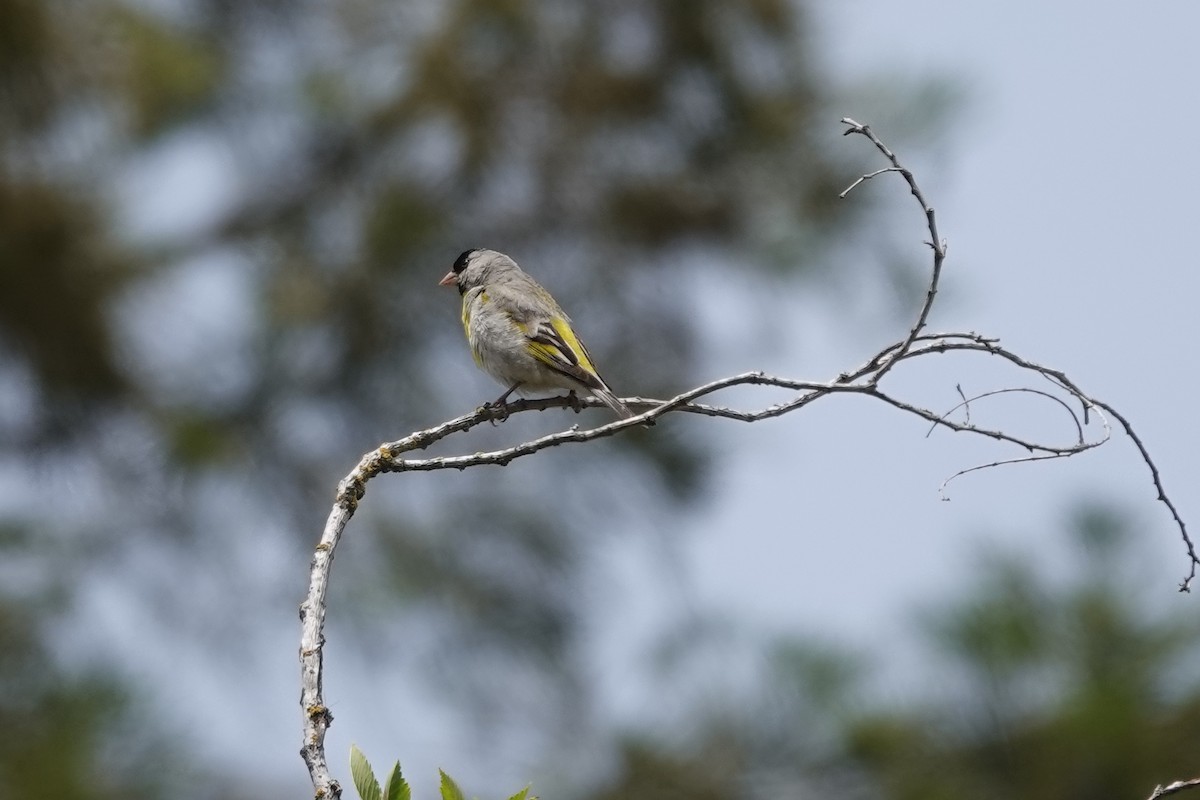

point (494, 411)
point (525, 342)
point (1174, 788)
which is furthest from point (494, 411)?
point (1174, 788)

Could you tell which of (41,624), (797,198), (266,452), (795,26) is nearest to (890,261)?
(797,198)

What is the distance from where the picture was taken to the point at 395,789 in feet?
6.19

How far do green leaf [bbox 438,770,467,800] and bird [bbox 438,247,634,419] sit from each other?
2.12 meters

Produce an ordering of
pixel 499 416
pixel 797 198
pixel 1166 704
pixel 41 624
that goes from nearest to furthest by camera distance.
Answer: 1. pixel 499 416
2. pixel 1166 704
3. pixel 41 624
4. pixel 797 198

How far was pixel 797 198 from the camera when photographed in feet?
36.3

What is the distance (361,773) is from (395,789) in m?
0.09

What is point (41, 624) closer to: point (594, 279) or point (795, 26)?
point (594, 279)

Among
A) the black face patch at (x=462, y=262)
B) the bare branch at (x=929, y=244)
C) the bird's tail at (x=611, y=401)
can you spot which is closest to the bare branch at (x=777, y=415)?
the bare branch at (x=929, y=244)

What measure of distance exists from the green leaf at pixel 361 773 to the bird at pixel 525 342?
2.16 meters

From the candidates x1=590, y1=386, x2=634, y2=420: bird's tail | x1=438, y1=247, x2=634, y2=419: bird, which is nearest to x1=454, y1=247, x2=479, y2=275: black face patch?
x1=438, y1=247, x2=634, y2=419: bird

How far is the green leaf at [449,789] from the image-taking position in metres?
1.83

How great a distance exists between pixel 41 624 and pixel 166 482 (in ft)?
6.49

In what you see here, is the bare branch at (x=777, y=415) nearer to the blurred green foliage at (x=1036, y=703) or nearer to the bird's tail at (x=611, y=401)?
the bird's tail at (x=611, y=401)

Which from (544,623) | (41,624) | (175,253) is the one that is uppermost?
(175,253)
